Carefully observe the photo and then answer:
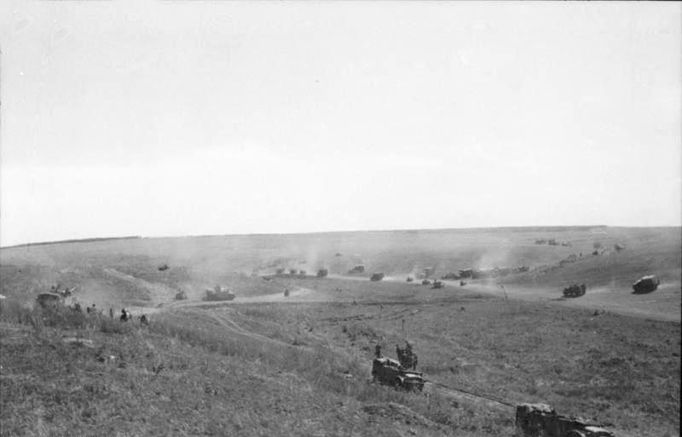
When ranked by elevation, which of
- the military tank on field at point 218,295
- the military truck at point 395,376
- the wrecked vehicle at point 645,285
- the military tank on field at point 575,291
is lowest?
the military tank on field at point 218,295

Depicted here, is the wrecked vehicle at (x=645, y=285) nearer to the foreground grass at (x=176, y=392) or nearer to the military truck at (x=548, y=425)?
the foreground grass at (x=176, y=392)

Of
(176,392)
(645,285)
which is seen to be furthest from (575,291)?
(176,392)

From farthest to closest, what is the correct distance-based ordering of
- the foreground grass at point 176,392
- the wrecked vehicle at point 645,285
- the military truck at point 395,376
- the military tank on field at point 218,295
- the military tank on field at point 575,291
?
the military tank on field at point 218,295, the military tank on field at point 575,291, the wrecked vehicle at point 645,285, the military truck at point 395,376, the foreground grass at point 176,392

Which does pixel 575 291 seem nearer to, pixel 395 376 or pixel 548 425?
pixel 395 376

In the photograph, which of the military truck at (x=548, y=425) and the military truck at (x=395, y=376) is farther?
the military truck at (x=395, y=376)

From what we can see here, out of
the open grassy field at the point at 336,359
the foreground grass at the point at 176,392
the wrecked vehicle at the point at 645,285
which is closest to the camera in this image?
the foreground grass at the point at 176,392

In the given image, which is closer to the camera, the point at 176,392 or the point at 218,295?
the point at 176,392

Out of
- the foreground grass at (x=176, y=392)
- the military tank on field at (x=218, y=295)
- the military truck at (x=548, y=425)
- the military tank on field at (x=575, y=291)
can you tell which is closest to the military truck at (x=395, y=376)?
the foreground grass at (x=176, y=392)

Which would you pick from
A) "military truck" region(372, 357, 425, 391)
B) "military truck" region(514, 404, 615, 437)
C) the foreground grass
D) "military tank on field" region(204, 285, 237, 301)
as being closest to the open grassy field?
the foreground grass
